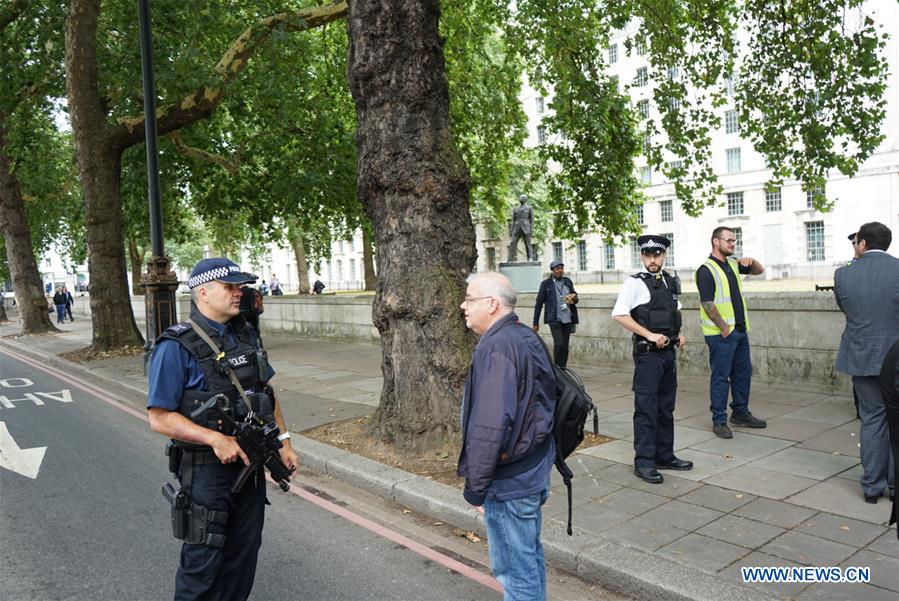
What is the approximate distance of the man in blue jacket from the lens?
276 centimetres

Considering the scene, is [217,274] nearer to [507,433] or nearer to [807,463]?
[507,433]

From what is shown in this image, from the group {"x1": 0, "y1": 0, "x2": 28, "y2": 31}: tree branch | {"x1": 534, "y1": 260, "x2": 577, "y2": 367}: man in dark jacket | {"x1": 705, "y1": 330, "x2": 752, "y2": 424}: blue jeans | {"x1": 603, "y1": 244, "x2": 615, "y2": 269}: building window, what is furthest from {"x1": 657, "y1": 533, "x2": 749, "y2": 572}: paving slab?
{"x1": 603, "y1": 244, "x2": 615, "y2": 269}: building window

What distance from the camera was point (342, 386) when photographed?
436 inches

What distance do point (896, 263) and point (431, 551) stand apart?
371 centimetres

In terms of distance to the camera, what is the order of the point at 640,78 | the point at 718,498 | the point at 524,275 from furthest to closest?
the point at 524,275 < the point at 640,78 < the point at 718,498

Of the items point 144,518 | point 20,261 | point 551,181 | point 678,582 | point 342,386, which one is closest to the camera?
point 678,582

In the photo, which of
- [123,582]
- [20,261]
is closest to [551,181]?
[123,582]

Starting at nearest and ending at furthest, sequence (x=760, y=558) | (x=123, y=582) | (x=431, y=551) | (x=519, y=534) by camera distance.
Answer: (x=519, y=534), (x=760, y=558), (x=123, y=582), (x=431, y=551)

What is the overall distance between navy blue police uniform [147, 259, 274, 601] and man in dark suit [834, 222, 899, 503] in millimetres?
4041

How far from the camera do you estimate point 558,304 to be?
1025 cm

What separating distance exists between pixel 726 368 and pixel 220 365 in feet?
16.8

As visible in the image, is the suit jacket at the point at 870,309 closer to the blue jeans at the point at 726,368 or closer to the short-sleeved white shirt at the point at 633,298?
the short-sleeved white shirt at the point at 633,298

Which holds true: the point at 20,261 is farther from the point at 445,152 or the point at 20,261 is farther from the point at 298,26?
Result: the point at 445,152

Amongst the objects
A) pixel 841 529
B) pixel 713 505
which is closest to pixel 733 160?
pixel 713 505
